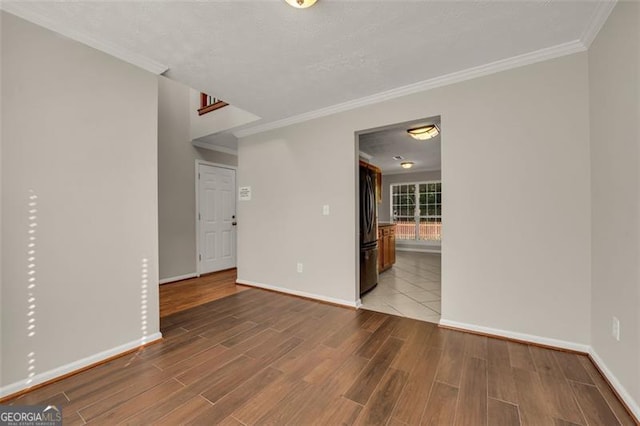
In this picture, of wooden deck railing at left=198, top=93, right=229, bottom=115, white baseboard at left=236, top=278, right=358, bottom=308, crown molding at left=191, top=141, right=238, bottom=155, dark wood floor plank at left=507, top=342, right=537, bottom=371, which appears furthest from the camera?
crown molding at left=191, top=141, right=238, bottom=155

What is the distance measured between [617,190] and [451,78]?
157 cm

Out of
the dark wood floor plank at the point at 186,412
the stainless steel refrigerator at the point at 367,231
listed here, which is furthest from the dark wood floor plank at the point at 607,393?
the dark wood floor plank at the point at 186,412

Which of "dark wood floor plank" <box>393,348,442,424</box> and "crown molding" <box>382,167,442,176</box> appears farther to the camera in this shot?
"crown molding" <box>382,167,442,176</box>

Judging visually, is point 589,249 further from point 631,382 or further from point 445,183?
point 445,183

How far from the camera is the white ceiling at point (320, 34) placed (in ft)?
5.55

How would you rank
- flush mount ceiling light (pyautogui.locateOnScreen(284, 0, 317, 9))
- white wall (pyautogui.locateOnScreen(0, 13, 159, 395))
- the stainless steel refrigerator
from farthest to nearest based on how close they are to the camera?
1. the stainless steel refrigerator
2. white wall (pyautogui.locateOnScreen(0, 13, 159, 395))
3. flush mount ceiling light (pyautogui.locateOnScreen(284, 0, 317, 9))

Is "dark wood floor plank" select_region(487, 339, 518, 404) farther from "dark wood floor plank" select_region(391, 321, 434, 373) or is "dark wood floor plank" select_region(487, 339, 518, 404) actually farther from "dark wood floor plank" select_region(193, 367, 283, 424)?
"dark wood floor plank" select_region(193, 367, 283, 424)

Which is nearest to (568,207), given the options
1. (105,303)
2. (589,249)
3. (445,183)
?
(589,249)

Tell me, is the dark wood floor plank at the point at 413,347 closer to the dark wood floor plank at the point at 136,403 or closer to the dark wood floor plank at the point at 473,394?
the dark wood floor plank at the point at 473,394

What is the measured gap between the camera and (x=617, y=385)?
1.60 meters

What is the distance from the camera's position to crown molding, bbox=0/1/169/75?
1.68 metres

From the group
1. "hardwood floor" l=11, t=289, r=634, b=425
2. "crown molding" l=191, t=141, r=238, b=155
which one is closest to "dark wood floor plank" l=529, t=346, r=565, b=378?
"hardwood floor" l=11, t=289, r=634, b=425

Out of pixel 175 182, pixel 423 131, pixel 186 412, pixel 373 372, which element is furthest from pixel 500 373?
pixel 175 182

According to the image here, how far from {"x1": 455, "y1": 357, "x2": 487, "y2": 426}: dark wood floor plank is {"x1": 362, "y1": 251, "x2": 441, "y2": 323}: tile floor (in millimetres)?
837
